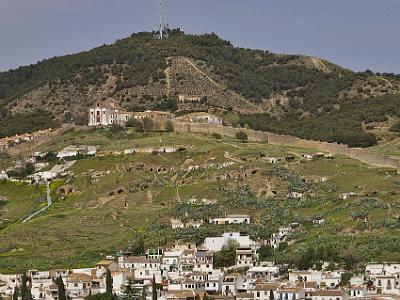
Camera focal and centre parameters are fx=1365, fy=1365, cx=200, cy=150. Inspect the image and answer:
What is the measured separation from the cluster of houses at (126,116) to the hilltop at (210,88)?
3.02 metres

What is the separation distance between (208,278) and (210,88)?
73.0m

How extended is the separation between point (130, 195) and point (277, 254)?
68.3ft

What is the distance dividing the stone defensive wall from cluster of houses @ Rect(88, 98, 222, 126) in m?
3.80

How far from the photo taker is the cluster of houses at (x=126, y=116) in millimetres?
123750

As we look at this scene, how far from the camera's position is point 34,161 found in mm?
114312

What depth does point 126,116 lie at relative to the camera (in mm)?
125062

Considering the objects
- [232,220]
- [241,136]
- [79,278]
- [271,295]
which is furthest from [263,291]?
[241,136]

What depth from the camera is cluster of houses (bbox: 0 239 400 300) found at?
69375mm

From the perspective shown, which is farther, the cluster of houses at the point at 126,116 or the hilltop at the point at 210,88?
the hilltop at the point at 210,88

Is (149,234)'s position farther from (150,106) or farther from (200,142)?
(150,106)

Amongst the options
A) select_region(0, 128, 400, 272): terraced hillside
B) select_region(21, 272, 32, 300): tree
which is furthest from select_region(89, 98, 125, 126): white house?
select_region(21, 272, 32, 300): tree

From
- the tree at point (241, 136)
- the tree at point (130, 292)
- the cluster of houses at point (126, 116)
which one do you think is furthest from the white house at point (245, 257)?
the cluster of houses at point (126, 116)

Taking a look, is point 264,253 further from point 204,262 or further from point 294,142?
point 294,142

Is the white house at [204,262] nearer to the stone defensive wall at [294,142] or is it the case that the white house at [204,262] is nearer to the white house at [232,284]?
the white house at [232,284]
